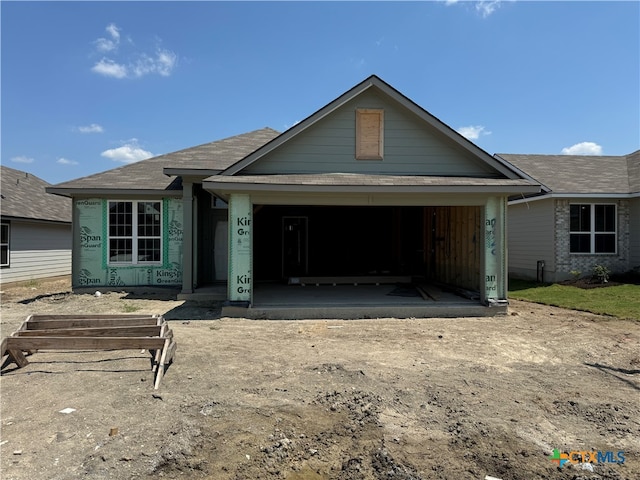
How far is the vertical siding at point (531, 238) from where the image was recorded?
15312mm

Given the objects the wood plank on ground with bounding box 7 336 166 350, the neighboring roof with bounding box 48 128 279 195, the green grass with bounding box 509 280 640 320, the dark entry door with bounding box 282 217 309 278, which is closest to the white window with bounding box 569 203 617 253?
the green grass with bounding box 509 280 640 320

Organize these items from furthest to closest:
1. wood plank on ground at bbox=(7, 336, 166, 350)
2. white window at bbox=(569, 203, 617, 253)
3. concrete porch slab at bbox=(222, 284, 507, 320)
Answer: white window at bbox=(569, 203, 617, 253)
concrete porch slab at bbox=(222, 284, 507, 320)
wood plank on ground at bbox=(7, 336, 166, 350)

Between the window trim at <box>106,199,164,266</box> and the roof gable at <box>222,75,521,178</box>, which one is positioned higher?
the roof gable at <box>222,75,521,178</box>

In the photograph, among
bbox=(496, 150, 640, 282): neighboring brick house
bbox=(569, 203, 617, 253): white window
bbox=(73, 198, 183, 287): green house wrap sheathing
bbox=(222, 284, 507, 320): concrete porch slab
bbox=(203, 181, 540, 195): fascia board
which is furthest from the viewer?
bbox=(569, 203, 617, 253): white window

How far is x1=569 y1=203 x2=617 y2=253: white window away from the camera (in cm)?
1514

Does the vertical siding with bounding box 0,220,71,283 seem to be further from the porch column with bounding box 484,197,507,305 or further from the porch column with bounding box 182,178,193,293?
the porch column with bounding box 484,197,507,305

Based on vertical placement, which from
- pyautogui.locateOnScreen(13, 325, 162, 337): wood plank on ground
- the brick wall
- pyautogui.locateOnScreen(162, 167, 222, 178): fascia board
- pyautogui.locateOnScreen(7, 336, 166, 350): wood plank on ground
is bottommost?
pyautogui.locateOnScreen(7, 336, 166, 350): wood plank on ground

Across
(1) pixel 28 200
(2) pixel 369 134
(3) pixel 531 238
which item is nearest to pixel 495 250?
(2) pixel 369 134

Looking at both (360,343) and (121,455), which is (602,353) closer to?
(360,343)

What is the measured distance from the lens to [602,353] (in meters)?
6.55

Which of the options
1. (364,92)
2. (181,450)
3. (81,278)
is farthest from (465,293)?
(81,278)

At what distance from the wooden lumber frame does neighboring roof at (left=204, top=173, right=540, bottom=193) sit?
12.5 ft

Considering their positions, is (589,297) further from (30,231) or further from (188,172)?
(30,231)

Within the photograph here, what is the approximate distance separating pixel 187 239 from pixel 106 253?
3.04 meters
